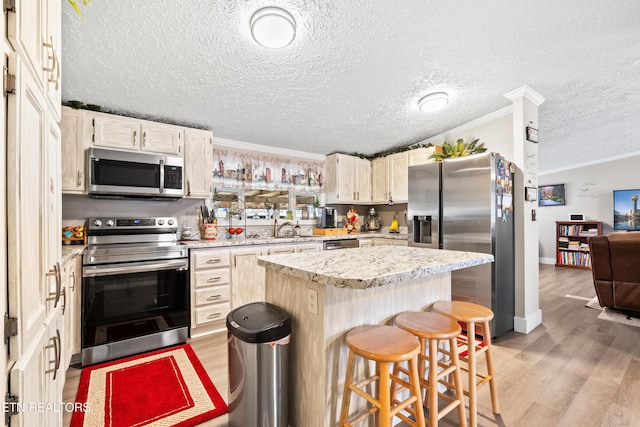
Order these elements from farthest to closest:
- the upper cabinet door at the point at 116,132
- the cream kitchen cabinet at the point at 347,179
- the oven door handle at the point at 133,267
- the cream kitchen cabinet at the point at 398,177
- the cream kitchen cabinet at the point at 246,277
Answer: the cream kitchen cabinet at the point at 347,179 < the cream kitchen cabinet at the point at 398,177 < the cream kitchen cabinet at the point at 246,277 < the upper cabinet door at the point at 116,132 < the oven door handle at the point at 133,267

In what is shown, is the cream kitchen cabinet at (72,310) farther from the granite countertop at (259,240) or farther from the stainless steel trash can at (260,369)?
the stainless steel trash can at (260,369)

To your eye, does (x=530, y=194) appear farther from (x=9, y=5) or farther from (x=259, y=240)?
(x=9, y=5)

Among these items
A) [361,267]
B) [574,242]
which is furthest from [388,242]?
[574,242]

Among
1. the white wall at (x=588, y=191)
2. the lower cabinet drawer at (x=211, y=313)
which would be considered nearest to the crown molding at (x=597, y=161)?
the white wall at (x=588, y=191)

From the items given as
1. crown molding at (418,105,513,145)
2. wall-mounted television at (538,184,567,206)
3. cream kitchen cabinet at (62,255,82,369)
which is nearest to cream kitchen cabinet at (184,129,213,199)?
cream kitchen cabinet at (62,255,82,369)

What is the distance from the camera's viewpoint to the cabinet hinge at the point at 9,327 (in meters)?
0.68

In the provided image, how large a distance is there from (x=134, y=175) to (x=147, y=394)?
1.92m

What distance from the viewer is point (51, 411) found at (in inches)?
45.9

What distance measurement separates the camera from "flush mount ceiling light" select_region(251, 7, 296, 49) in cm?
172

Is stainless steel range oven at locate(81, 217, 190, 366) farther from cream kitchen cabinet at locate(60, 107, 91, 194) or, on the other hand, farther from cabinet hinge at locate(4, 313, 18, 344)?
cabinet hinge at locate(4, 313, 18, 344)

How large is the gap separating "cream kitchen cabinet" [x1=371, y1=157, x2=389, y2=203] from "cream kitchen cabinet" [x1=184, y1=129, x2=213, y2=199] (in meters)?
2.67

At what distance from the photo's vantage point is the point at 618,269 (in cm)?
353

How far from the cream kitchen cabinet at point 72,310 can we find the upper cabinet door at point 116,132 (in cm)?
112

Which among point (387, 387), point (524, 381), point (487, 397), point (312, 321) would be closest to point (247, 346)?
point (312, 321)
